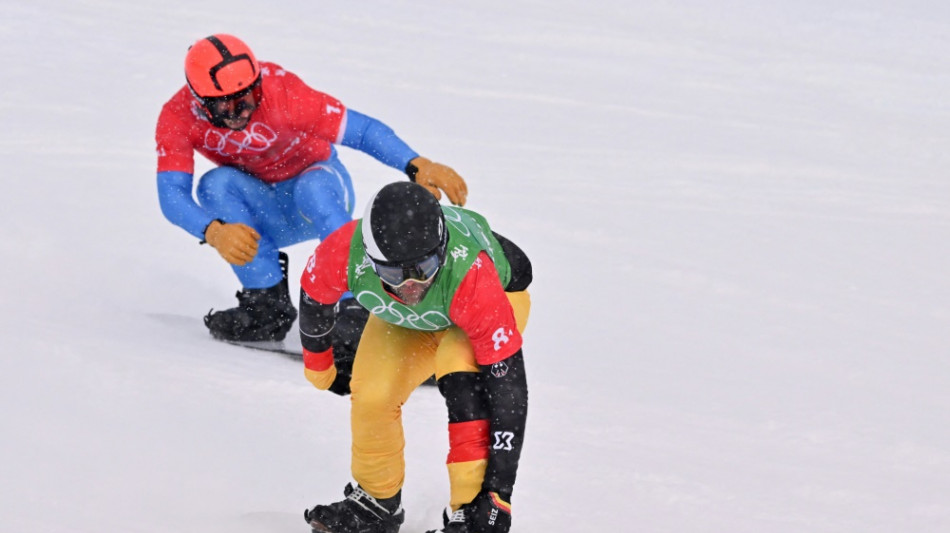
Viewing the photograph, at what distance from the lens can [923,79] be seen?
1414 cm

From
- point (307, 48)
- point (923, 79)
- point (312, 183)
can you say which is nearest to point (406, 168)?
point (312, 183)

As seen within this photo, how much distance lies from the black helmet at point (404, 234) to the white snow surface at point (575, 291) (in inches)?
43.5

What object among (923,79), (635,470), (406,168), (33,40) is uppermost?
(923,79)

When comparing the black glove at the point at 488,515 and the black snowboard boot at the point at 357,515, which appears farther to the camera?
the black snowboard boot at the point at 357,515

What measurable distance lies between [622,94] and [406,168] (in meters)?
7.88

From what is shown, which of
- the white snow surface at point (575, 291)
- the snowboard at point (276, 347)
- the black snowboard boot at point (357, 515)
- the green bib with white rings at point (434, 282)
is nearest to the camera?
the green bib with white rings at point (434, 282)

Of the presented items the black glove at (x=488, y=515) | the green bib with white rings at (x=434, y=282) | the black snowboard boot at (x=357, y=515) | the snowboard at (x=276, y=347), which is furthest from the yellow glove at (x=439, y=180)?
the black glove at (x=488, y=515)

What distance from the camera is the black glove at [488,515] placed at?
3420mm

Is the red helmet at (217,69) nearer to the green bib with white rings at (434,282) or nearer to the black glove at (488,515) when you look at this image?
the green bib with white rings at (434,282)

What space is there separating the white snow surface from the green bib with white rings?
0.85 m

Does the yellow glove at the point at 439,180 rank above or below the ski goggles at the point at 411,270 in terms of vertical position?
above

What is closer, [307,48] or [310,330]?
[310,330]

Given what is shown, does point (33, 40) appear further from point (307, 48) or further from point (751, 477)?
point (751, 477)

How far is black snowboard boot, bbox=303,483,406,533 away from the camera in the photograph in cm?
377
